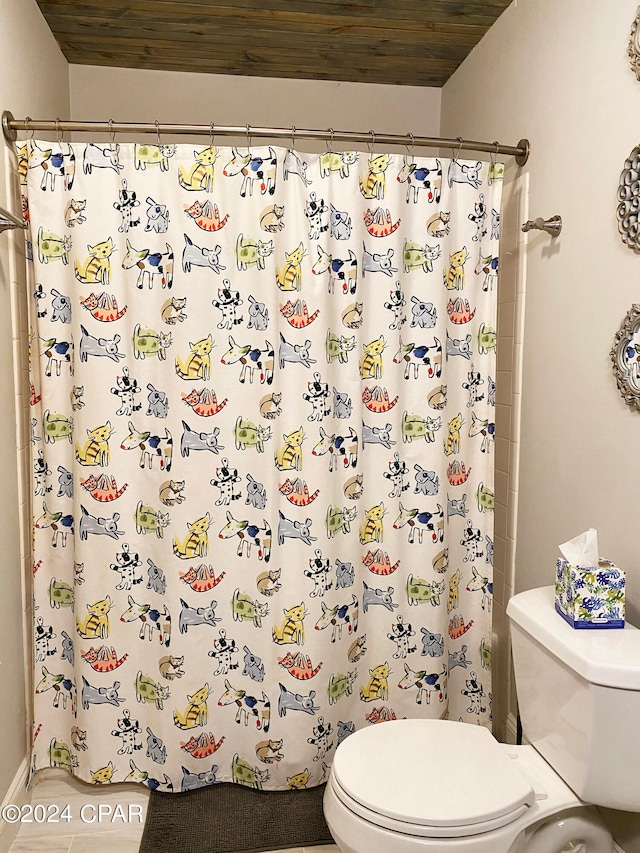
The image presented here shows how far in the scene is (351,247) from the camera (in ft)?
6.19

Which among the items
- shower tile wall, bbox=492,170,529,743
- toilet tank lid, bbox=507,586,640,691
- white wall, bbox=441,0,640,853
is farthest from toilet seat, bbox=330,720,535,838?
shower tile wall, bbox=492,170,529,743

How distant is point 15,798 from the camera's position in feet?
5.93

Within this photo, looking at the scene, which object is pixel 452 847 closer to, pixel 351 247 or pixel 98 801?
pixel 98 801

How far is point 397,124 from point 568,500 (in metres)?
1.71

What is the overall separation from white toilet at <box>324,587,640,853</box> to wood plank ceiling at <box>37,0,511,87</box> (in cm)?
180

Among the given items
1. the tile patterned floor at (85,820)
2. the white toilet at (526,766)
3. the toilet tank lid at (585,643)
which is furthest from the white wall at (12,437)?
the toilet tank lid at (585,643)

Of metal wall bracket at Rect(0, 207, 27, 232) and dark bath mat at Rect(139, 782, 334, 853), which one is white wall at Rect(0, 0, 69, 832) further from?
dark bath mat at Rect(139, 782, 334, 853)

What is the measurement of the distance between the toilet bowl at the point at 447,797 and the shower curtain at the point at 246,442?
1.75ft

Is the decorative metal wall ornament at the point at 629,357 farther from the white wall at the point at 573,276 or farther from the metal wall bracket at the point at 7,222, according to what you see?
the metal wall bracket at the point at 7,222

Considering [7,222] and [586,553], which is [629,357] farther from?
[7,222]

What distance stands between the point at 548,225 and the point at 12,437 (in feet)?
5.18

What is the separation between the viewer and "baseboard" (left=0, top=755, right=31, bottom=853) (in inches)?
66.7

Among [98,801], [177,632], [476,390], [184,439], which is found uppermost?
[476,390]

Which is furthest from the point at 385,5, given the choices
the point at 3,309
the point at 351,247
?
the point at 3,309
